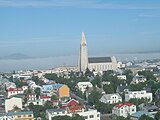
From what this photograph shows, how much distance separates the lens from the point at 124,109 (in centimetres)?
1074

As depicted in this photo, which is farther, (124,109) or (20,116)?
(124,109)

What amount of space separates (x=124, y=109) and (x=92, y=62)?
772 inches

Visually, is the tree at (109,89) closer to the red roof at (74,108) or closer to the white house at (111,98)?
the white house at (111,98)

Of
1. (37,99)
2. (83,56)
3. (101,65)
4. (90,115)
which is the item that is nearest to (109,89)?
(37,99)

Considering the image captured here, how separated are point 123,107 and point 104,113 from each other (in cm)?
91

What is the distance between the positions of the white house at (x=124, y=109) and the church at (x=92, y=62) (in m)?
17.6

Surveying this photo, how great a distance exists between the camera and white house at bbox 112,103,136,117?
1070 cm

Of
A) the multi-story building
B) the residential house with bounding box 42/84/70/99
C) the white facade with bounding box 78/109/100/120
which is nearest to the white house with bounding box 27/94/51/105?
the residential house with bounding box 42/84/70/99

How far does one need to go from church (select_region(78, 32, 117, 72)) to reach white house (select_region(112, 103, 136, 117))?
17573mm

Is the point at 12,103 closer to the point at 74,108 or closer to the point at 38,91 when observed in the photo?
the point at 74,108

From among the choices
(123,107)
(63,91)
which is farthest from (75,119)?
(63,91)

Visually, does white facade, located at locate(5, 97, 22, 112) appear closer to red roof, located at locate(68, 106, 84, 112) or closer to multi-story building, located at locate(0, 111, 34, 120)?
multi-story building, located at locate(0, 111, 34, 120)

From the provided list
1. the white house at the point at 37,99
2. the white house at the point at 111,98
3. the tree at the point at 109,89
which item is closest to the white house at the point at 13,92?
the white house at the point at 37,99

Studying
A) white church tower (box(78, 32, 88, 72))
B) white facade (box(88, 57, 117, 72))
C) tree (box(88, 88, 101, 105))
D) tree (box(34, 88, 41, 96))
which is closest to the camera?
tree (box(88, 88, 101, 105))
